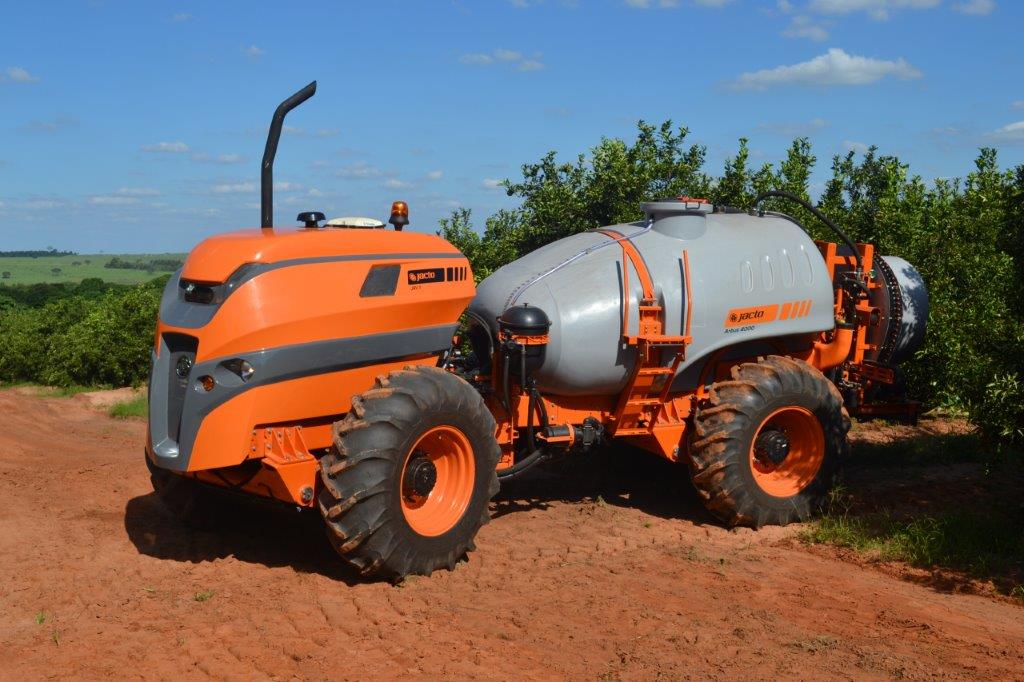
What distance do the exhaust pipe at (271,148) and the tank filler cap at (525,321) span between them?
1.76m

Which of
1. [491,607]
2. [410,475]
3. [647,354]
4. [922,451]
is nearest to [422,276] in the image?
[410,475]

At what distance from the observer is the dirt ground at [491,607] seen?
195 inches

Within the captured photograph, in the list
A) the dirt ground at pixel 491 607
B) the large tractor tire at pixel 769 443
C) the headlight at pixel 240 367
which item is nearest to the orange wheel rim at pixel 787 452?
the large tractor tire at pixel 769 443

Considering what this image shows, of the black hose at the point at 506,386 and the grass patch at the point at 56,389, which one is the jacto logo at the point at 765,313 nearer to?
the black hose at the point at 506,386

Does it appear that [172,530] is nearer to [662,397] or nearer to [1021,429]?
[662,397]

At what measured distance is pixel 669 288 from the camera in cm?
731

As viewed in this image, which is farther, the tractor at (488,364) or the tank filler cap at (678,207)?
the tank filler cap at (678,207)

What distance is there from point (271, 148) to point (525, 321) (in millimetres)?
2074

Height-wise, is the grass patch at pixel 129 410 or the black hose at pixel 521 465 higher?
the black hose at pixel 521 465

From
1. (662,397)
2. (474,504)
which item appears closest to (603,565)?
(474,504)

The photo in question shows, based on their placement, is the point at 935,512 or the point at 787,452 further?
the point at 787,452

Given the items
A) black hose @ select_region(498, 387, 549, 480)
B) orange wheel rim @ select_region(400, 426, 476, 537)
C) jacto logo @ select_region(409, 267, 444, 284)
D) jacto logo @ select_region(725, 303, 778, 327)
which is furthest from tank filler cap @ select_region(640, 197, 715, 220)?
orange wheel rim @ select_region(400, 426, 476, 537)

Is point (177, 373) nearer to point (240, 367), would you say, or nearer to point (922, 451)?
point (240, 367)

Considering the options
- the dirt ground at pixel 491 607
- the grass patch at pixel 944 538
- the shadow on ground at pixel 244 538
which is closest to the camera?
the dirt ground at pixel 491 607
